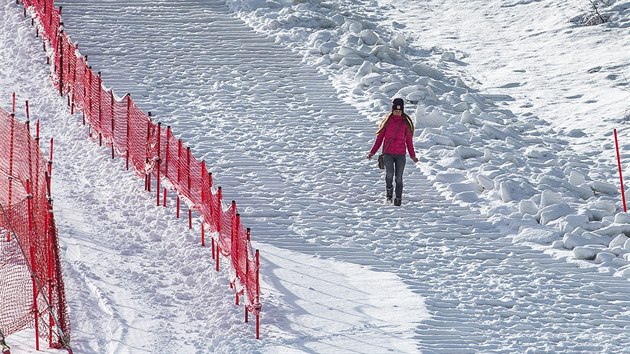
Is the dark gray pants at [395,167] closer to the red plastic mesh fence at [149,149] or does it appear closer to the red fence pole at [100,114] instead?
the red plastic mesh fence at [149,149]

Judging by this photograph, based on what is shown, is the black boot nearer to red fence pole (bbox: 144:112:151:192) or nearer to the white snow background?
the white snow background

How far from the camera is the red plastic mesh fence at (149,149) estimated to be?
15.3 meters

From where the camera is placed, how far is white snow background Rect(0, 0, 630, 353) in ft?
48.8

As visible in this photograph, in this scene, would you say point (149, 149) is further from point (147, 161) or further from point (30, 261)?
point (30, 261)

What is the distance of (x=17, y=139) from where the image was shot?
19641mm

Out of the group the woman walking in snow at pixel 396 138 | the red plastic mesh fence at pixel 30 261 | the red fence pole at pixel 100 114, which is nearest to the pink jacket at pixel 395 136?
the woman walking in snow at pixel 396 138

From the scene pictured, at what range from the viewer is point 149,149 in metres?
18.8

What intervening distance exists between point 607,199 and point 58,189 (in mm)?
7980

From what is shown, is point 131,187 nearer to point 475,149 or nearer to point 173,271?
point 173,271

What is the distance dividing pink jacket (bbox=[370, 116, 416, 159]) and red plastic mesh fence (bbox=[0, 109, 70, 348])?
460 centimetres

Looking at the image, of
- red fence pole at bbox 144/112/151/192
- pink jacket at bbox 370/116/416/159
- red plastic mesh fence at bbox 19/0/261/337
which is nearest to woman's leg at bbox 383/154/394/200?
pink jacket at bbox 370/116/416/159

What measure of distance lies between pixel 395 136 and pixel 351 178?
5.43 ft

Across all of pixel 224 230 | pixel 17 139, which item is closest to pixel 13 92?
pixel 17 139

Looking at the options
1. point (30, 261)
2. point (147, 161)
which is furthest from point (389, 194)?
point (30, 261)
